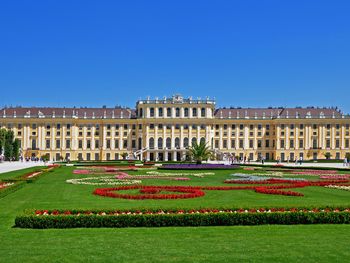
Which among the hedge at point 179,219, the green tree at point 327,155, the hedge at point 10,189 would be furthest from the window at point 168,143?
the hedge at point 179,219

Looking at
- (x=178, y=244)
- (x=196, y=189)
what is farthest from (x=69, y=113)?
(x=178, y=244)

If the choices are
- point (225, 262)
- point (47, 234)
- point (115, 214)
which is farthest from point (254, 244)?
point (47, 234)

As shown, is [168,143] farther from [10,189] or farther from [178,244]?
[178,244]

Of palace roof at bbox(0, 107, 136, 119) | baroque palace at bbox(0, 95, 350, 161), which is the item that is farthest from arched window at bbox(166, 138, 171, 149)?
palace roof at bbox(0, 107, 136, 119)

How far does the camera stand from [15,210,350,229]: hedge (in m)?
11.8

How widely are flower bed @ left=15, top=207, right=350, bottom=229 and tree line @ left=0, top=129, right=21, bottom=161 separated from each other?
58.7 m

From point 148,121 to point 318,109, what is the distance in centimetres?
3161

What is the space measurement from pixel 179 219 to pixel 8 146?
6262 cm

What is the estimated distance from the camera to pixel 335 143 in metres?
86.4

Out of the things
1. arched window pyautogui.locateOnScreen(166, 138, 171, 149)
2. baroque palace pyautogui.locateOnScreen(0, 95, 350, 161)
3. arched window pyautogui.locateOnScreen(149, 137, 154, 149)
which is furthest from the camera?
arched window pyautogui.locateOnScreen(166, 138, 171, 149)

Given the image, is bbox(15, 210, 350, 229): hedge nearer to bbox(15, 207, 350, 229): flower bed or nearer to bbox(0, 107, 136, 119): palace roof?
bbox(15, 207, 350, 229): flower bed

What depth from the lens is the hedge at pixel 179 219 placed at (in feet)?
38.6

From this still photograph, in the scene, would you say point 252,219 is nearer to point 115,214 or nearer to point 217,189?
point 115,214

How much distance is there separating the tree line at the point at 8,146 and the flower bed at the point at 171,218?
58.7 meters
